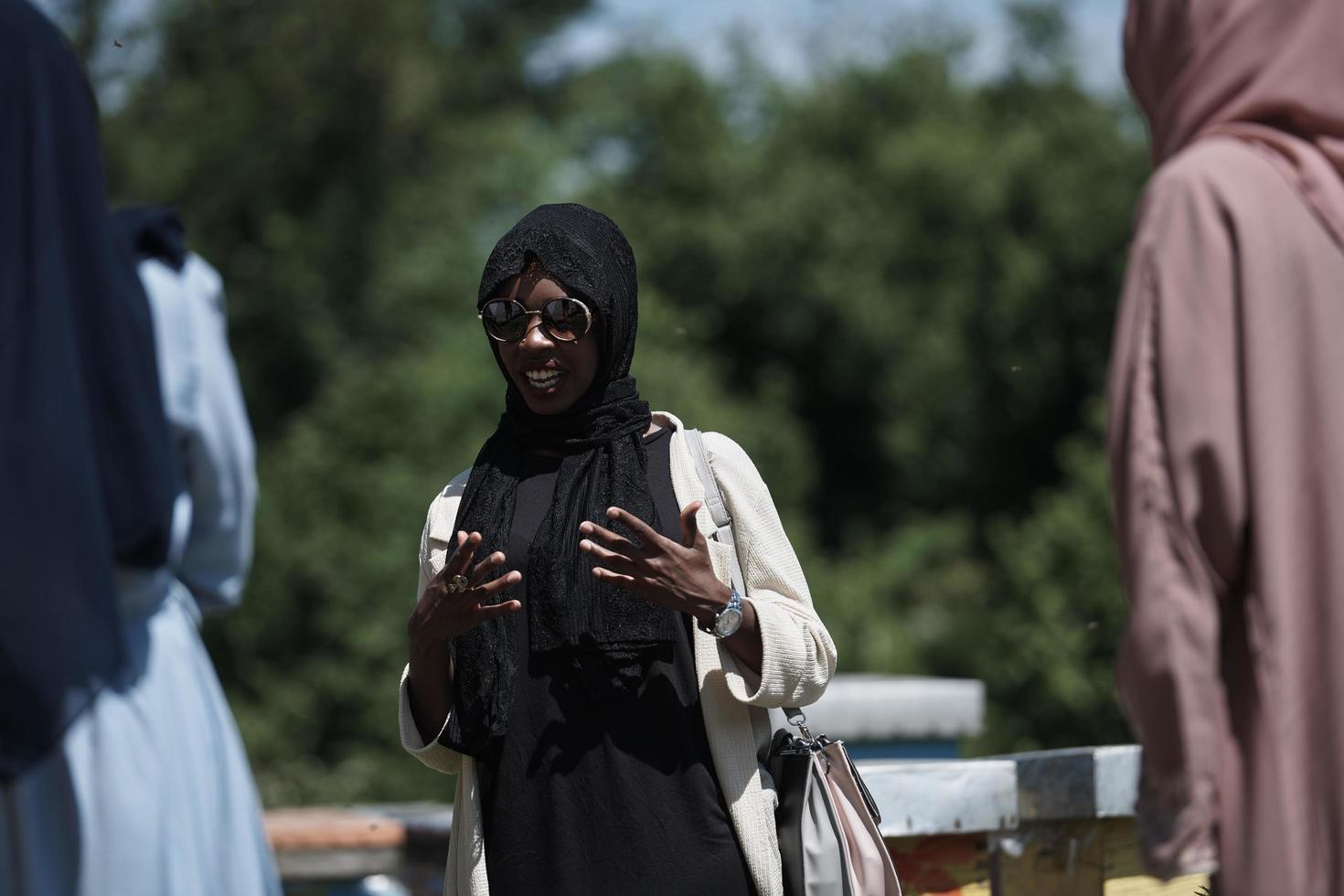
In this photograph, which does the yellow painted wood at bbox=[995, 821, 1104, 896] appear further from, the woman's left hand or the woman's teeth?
the woman's teeth

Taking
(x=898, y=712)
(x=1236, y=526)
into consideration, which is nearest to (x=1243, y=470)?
(x=1236, y=526)

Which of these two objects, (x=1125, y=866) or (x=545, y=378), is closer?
(x=545, y=378)

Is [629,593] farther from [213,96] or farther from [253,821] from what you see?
[213,96]

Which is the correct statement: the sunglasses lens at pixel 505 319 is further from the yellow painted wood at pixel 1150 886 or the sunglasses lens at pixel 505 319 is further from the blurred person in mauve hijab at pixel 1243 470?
the yellow painted wood at pixel 1150 886

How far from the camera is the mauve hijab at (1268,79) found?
2107 mm

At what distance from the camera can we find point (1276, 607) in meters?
2.04

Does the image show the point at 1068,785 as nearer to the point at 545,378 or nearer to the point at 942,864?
the point at 942,864

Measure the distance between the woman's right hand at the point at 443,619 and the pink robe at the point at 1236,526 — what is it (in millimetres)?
1037

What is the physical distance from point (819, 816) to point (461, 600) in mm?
690

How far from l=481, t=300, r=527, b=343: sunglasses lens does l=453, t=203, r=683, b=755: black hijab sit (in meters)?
0.03

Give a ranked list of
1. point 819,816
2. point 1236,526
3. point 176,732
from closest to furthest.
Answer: point 1236,526
point 176,732
point 819,816

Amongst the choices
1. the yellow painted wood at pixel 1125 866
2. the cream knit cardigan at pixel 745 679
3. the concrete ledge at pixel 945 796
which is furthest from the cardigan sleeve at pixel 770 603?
the yellow painted wood at pixel 1125 866

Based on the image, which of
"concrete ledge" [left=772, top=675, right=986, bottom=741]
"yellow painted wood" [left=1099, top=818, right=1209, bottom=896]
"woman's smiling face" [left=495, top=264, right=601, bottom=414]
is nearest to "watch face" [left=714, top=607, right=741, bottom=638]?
"woman's smiling face" [left=495, top=264, right=601, bottom=414]

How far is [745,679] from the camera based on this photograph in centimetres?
279
